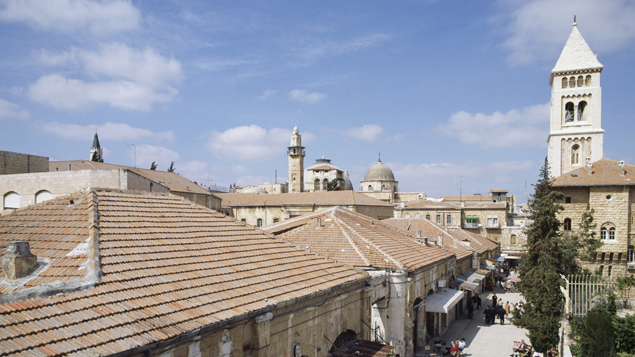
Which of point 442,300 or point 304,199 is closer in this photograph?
point 442,300

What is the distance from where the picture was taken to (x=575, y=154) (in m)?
40.2

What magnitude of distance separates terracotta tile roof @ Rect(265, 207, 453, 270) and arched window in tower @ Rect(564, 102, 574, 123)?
32.0m

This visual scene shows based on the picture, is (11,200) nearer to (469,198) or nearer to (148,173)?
(148,173)

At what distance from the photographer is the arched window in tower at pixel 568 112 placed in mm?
40594

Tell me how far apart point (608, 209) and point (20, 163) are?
3239 centimetres

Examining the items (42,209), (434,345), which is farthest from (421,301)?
(42,209)

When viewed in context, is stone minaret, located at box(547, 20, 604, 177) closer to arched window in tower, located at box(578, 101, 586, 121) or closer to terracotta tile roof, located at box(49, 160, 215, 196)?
arched window in tower, located at box(578, 101, 586, 121)

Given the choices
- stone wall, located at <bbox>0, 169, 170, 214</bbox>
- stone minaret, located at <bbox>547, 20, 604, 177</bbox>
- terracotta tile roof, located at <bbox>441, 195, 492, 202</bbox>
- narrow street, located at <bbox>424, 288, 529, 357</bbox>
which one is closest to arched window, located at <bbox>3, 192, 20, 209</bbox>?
Result: stone wall, located at <bbox>0, 169, 170, 214</bbox>

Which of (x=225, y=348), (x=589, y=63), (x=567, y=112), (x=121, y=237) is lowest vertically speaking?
(x=225, y=348)

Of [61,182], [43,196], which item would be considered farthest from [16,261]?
[43,196]

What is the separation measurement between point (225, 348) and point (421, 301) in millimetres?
9661

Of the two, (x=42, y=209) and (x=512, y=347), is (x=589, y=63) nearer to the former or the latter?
(x=512, y=347)

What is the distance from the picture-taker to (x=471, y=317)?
20.3m

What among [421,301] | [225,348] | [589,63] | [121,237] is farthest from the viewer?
[589,63]
